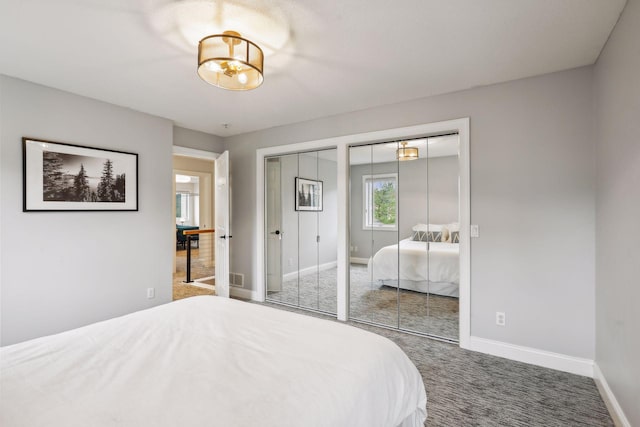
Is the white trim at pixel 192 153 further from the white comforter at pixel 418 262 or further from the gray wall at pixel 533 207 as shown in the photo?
the gray wall at pixel 533 207

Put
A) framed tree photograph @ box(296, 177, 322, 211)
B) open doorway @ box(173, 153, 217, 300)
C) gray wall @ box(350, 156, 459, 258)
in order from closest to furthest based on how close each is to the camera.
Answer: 1. gray wall @ box(350, 156, 459, 258)
2. framed tree photograph @ box(296, 177, 322, 211)
3. open doorway @ box(173, 153, 217, 300)

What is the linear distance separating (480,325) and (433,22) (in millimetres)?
2595

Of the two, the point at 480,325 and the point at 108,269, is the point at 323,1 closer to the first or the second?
the point at 480,325

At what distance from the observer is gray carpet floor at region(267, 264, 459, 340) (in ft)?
10.7

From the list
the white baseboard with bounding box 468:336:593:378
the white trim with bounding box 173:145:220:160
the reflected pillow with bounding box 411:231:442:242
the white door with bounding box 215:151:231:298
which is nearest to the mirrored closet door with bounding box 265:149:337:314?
the white door with bounding box 215:151:231:298

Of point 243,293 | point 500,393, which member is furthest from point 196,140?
point 500,393

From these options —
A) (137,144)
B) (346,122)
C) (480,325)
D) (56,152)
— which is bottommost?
(480,325)

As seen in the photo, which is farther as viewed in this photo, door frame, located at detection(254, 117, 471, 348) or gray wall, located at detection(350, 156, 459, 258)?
gray wall, located at detection(350, 156, 459, 258)

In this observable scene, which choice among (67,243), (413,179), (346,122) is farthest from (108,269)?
(413,179)

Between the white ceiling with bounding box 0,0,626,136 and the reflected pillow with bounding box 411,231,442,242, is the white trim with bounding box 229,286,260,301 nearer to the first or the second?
the reflected pillow with bounding box 411,231,442,242

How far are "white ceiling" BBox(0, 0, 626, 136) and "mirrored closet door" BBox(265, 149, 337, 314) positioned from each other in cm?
103

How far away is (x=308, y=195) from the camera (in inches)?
166

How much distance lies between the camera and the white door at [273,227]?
4.43 meters

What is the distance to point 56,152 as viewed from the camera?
2.94m
